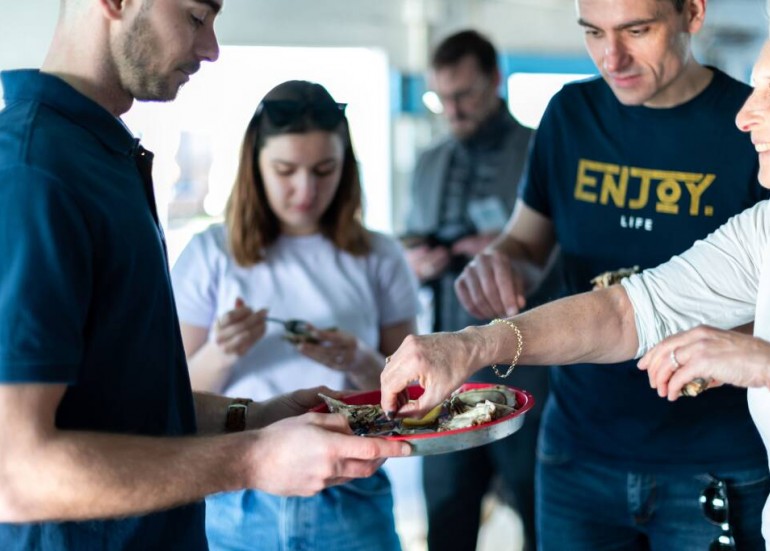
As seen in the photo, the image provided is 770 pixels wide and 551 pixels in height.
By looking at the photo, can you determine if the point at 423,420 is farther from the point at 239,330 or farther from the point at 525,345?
the point at 239,330

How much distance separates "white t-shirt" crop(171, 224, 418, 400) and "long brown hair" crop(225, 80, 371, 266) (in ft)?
0.09

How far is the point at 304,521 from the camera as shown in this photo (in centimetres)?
176

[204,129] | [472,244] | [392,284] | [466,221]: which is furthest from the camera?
[466,221]

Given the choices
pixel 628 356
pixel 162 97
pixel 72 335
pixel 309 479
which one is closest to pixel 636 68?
pixel 628 356

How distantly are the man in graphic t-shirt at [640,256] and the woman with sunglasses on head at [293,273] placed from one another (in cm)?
28

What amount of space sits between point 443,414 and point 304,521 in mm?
462

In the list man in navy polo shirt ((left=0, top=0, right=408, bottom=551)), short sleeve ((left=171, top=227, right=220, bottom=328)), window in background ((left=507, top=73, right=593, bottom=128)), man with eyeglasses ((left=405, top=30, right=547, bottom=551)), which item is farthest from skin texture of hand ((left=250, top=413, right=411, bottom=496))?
window in background ((left=507, top=73, right=593, bottom=128))

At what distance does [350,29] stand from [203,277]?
10.2 ft

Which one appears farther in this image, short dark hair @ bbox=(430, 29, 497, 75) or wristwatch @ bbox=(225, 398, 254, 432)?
short dark hair @ bbox=(430, 29, 497, 75)

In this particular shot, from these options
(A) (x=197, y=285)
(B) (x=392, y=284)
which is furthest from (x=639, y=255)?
(A) (x=197, y=285)

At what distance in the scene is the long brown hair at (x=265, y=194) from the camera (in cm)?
204

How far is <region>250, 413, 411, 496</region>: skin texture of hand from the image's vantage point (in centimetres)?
120

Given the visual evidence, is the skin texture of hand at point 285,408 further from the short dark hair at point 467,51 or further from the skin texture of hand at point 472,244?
the short dark hair at point 467,51

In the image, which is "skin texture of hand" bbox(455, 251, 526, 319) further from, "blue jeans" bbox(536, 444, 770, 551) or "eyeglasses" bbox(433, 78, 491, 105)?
"eyeglasses" bbox(433, 78, 491, 105)
